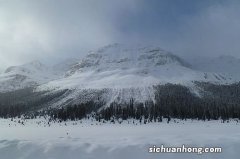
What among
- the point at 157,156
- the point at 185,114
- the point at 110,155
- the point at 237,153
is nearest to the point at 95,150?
the point at 110,155

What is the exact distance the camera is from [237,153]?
37062mm

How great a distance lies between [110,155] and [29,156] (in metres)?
8.80

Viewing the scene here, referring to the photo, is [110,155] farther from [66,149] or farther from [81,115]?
[81,115]

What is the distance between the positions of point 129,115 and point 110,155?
12610cm

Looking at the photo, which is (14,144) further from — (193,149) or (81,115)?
(81,115)

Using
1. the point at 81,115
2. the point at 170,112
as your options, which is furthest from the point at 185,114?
the point at 81,115

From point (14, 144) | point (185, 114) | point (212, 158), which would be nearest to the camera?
point (212, 158)

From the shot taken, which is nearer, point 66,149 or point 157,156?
point 157,156

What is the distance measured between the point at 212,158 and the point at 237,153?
121 inches

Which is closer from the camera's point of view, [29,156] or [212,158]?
[212,158]

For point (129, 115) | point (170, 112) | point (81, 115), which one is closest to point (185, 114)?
point (170, 112)

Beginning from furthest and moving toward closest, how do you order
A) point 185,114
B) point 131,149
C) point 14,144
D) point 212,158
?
point 185,114 < point 14,144 < point 131,149 < point 212,158

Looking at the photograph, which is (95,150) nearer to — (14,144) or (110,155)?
(110,155)

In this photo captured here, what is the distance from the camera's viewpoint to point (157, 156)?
1453 inches
